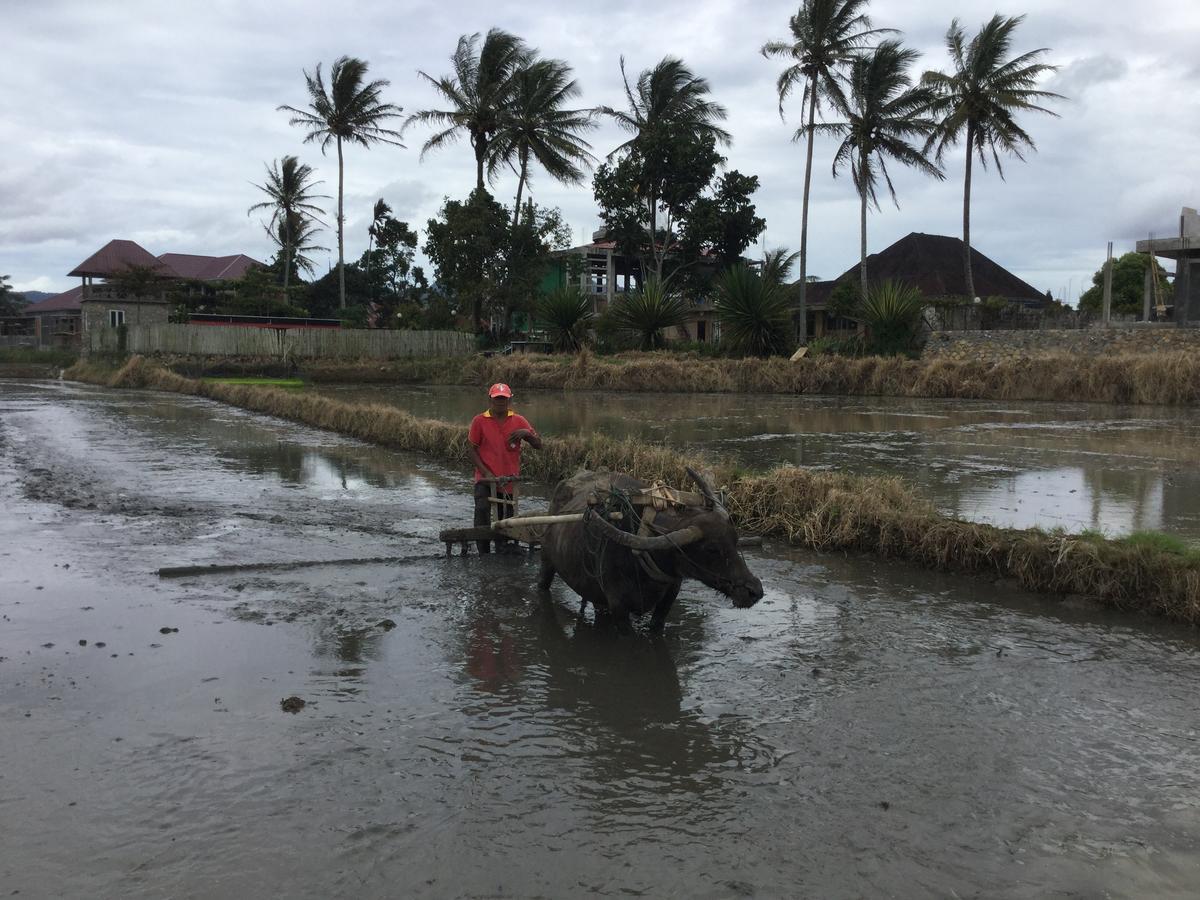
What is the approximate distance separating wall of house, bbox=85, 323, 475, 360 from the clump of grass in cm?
2685

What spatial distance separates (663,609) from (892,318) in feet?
77.9

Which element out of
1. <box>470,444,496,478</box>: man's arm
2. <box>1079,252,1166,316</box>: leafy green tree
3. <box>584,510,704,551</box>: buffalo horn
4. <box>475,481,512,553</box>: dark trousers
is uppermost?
<box>1079,252,1166,316</box>: leafy green tree

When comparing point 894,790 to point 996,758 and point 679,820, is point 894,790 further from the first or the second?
point 679,820

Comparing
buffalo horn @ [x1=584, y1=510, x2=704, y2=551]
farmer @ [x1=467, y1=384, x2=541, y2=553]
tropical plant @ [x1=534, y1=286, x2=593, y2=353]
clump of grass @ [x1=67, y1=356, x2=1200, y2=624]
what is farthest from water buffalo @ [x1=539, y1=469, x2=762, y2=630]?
Answer: tropical plant @ [x1=534, y1=286, x2=593, y2=353]

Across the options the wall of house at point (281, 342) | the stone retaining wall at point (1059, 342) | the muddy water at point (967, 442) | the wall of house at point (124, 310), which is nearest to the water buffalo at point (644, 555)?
the muddy water at point (967, 442)

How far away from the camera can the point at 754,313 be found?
29.3 meters

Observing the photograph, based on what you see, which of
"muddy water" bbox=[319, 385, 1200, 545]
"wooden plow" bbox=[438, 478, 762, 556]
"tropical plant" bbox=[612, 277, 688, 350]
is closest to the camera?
"wooden plow" bbox=[438, 478, 762, 556]

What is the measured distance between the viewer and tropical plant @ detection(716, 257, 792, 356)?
29.3 meters

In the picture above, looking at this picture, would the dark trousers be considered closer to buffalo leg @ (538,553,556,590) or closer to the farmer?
the farmer

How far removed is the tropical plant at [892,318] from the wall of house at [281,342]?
16984 millimetres

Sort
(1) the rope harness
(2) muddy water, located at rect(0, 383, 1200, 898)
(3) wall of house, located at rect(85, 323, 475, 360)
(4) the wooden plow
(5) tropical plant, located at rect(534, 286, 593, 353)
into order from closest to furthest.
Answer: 1. (2) muddy water, located at rect(0, 383, 1200, 898)
2. (1) the rope harness
3. (4) the wooden plow
4. (5) tropical plant, located at rect(534, 286, 593, 353)
5. (3) wall of house, located at rect(85, 323, 475, 360)

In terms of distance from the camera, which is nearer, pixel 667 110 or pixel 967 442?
pixel 967 442

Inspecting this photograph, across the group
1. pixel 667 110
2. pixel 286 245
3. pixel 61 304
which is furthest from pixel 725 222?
pixel 61 304

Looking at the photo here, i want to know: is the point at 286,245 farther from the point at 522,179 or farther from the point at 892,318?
the point at 892,318
